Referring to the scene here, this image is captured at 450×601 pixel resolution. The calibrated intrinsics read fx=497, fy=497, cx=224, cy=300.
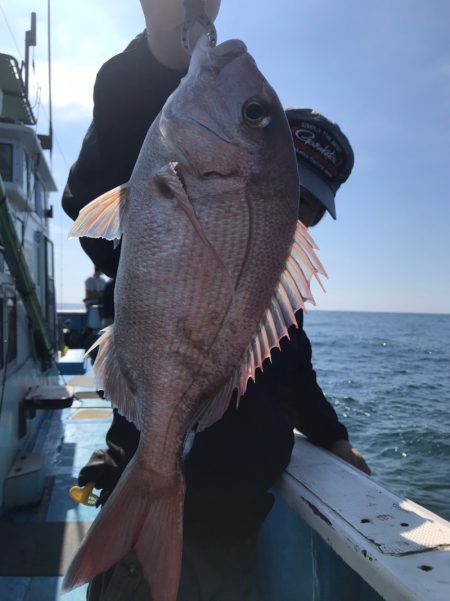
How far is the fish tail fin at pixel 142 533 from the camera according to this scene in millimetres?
1184

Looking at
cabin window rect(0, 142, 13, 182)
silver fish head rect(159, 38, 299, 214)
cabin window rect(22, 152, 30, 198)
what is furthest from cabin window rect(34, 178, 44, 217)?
silver fish head rect(159, 38, 299, 214)

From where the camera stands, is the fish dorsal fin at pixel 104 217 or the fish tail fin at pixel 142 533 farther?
the fish dorsal fin at pixel 104 217

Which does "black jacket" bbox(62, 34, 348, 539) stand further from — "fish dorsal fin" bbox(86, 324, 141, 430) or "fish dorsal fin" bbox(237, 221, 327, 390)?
"fish dorsal fin" bbox(237, 221, 327, 390)

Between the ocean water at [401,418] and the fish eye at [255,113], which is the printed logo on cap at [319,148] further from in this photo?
the ocean water at [401,418]

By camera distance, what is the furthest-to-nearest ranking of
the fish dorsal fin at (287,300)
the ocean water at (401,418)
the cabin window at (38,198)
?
1. the cabin window at (38,198)
2. the ocean water at (401,418)
3. the fish dorsal fin at (287,300)

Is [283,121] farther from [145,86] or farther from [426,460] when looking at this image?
[426,460]

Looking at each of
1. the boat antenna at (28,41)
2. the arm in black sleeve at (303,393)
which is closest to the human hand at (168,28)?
the arm in black sleeve at (303,393)

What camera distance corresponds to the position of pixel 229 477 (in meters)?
1.66

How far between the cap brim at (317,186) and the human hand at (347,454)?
1163mm

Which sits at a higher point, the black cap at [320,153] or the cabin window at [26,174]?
the cabin window at [26,174]

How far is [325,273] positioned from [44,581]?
3.03m

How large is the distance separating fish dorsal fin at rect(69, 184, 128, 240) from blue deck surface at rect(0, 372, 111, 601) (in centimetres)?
194

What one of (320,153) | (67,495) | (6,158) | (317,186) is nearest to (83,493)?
(317,186)

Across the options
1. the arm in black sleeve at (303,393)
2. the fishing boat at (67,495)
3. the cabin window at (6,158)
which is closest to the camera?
the fishing boat at (67,495)
